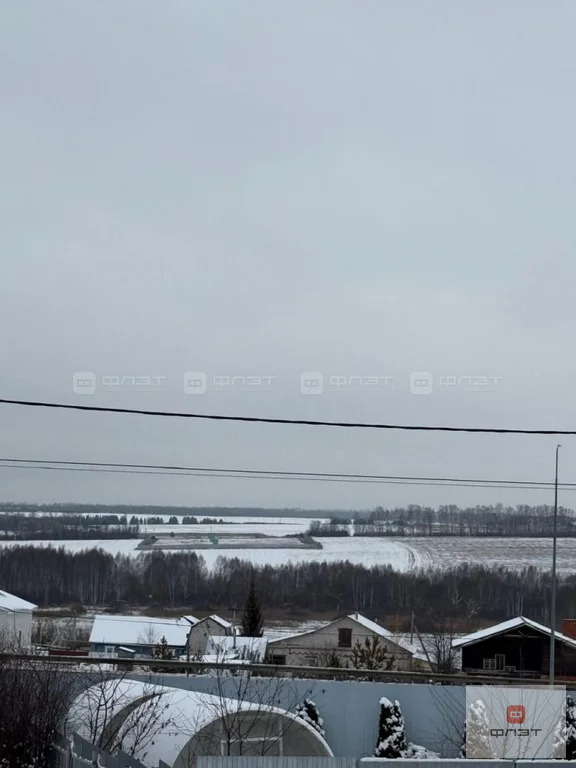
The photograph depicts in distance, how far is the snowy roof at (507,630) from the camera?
1905 centimetres

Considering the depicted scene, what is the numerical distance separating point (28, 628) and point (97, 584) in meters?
2.51

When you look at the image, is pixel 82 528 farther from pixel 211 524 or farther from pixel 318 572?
pixel 318 572

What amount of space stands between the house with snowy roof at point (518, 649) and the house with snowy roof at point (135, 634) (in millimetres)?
7007

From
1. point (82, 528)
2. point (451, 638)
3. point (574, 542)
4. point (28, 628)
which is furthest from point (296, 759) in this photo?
point (451, 638)

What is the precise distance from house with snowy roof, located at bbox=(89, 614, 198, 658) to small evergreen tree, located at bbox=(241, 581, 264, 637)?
134 centimetres

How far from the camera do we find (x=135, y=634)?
22.2 metres

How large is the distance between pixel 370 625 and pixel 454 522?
24.9 feet

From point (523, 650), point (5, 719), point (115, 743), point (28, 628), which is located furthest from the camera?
point (523, 650)

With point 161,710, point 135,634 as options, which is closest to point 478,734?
point 161,710

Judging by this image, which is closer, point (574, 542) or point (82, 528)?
point (82, 528)

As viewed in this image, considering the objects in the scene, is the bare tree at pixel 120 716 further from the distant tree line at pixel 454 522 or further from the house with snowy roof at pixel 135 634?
the house with snowy roof at pixel 135 634

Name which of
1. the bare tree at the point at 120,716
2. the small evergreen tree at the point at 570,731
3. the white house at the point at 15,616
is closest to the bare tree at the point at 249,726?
the bare tree at the point at 120,716

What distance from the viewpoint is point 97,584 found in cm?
1662

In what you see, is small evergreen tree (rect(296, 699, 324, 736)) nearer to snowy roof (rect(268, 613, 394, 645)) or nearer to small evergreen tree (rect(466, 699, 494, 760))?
small evergreen tree (rect(466, 699, 494, 760))
